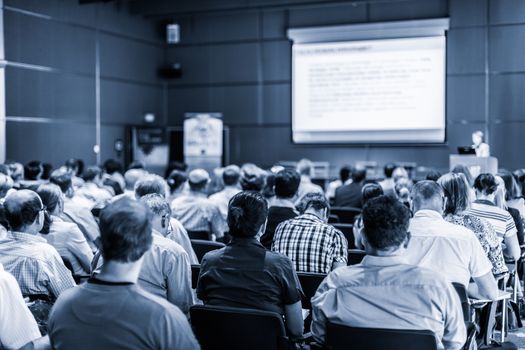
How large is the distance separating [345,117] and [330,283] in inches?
414

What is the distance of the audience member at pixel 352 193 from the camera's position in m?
8.05

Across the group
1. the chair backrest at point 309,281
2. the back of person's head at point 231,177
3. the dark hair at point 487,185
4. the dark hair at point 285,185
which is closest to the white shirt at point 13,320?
the chair backrest at point 309,281

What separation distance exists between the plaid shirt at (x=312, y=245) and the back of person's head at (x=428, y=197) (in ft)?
1.66

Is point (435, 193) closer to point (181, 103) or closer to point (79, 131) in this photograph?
point (79, 131)

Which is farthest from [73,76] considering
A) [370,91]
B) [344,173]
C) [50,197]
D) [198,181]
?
[50,197]

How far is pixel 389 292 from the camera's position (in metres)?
2.40

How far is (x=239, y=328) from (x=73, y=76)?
10.5 m

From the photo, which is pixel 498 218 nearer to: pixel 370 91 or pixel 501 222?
pixel 501 222

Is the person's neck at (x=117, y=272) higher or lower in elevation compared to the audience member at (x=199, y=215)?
higher

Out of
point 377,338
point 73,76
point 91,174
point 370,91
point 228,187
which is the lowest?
point 377,338

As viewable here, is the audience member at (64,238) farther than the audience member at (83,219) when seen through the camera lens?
No

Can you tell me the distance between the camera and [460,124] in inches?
481

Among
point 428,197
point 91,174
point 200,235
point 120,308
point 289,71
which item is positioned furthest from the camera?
point 289,71

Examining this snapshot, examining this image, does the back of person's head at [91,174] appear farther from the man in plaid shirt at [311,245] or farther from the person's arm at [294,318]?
the person's arm at [294,318]
